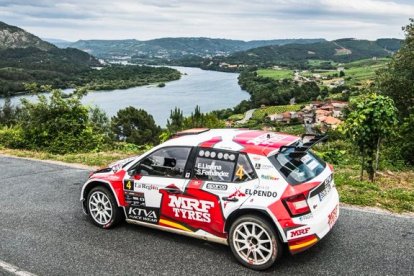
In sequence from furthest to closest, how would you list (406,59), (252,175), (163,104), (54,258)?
1. (163,104)
2. (406,59)
3. (54,258)
4. (252,175)

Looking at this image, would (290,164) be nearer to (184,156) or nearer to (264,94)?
(184,156)

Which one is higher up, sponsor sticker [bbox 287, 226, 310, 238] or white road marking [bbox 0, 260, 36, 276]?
sponsor sticker [bbox 287, 226, 310, 238]

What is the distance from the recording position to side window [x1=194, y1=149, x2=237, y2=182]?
223 inches

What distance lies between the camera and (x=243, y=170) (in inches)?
220

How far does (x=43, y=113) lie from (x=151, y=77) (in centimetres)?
15704

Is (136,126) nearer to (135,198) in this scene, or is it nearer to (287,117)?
(287,117)

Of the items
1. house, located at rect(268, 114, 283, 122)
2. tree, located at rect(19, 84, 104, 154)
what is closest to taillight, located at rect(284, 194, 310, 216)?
tree, located at rect(19, 84, 104, 154)

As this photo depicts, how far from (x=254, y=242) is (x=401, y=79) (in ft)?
71.5

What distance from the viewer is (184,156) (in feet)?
20.0

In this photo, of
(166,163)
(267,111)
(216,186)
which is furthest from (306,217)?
(267,111)

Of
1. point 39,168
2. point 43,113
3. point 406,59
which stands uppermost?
point 406,59

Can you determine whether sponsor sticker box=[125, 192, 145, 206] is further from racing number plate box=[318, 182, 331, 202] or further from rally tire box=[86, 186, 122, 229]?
racing number plate box=[318, 182, 331, 202]

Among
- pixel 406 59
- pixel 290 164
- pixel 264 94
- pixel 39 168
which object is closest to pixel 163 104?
pixel 264 94

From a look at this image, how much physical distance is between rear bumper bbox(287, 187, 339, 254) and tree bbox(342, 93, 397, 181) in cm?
442
